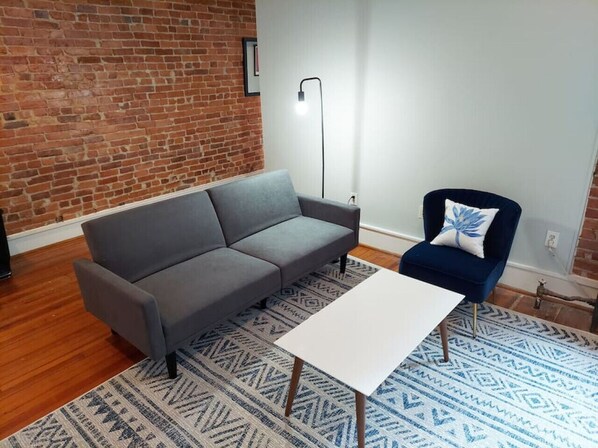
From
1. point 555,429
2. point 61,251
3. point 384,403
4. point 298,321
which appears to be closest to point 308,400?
point 384,403

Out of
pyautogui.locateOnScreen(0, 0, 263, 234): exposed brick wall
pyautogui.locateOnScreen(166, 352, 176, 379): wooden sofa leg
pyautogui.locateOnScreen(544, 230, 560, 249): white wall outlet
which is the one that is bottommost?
pyautogui.locateOnScreen(166, 352, 176, 379): wooden sofa leg

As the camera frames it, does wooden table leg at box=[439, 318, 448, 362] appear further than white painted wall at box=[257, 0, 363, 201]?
No

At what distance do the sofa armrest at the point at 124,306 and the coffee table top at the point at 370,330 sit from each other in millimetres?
602

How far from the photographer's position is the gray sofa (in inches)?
80.9

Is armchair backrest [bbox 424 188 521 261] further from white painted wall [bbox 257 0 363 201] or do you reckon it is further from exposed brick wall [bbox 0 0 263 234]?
exposed brick wall [bbox 0 0 263 234]

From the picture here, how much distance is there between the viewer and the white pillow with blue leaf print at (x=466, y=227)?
8.54 feet

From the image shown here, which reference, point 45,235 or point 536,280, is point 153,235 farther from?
point 536,280

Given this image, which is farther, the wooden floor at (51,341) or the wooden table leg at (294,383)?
the wooden floor at (51,341)

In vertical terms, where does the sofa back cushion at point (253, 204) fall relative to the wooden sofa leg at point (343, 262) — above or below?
above

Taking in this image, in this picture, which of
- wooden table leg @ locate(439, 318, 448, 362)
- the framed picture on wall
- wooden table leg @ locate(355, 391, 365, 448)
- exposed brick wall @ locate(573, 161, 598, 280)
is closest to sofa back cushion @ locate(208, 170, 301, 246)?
wooden table leg @ locate(439, 318, 448, 362)

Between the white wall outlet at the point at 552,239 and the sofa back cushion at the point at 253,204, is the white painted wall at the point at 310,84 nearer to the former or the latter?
the sofa back cushion at the point at 253,204

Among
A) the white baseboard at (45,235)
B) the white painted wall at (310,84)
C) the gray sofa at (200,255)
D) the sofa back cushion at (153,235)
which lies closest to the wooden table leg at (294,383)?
the gray sofa at (200,255)

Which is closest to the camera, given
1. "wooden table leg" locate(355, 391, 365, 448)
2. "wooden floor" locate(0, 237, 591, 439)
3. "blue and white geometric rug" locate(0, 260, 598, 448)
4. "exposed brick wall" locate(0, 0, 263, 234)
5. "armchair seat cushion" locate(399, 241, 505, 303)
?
"wooden table leg" locate(355, 391, 365, 448)

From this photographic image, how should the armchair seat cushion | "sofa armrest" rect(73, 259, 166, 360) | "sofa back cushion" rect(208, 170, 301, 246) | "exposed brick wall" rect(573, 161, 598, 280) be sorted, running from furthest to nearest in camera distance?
"sofa back cushion" rect(208, 170, 301, 246) < "exposed brick wall" rect(573, 161, 598, 280) < the armchair seat cushion < "sofa armrest" rect(73, 259, 166, 360)
